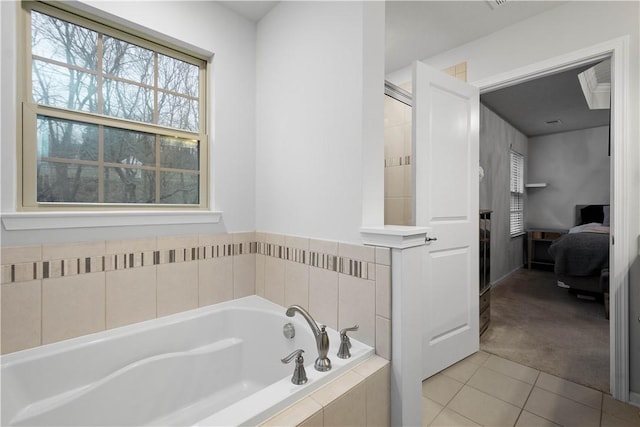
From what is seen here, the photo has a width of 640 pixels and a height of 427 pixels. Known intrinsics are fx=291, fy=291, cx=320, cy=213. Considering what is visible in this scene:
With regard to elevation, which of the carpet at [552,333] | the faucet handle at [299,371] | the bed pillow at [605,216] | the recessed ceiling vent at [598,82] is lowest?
the carpet at [552,333]

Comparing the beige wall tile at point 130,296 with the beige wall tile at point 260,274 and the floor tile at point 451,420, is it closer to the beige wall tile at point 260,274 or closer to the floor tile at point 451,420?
the beige wall tile at point 260,274

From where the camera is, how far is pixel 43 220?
1386mm

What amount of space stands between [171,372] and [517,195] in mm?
6166

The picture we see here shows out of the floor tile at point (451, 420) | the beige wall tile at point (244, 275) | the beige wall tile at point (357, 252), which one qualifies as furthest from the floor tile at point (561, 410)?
the beige wall tile at point (244, 275)

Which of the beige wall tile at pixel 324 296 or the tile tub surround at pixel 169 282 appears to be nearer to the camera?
the tile tub surround at pixel 169 282

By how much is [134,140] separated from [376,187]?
1438 millimetres

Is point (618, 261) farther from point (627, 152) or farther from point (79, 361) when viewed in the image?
point (79, 361)

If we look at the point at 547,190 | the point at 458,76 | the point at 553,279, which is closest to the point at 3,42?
the point at 458,76

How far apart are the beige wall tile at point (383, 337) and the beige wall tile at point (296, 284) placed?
1.66 ft

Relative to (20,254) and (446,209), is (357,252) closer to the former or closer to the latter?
(446,209)

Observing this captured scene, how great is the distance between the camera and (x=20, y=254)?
1339mm

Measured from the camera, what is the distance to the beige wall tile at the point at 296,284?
1740 millimetres

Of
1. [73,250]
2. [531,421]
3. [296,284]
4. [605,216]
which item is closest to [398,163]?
[296,284]

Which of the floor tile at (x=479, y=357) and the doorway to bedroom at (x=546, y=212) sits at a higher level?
the doorway to bedroom at (x=546, y=212)
